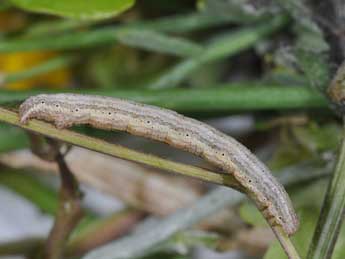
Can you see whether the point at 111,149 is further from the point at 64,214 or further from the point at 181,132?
the point at 64,214

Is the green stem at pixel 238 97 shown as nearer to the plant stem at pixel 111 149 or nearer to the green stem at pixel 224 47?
the green stem at pixel 224 47

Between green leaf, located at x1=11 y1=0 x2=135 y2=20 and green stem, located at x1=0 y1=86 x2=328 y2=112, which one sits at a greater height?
green leaf, located at x1=11 y1=0 x2=135 y2=20

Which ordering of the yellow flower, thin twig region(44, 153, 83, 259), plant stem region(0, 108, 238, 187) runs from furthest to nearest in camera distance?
the yellow flower → thin twig region(44, 153, 83, 259) → plant stem region(0, 108, 238, 187)

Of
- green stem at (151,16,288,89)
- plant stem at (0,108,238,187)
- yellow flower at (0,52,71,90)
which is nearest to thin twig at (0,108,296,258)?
plant stem at (0,108,238,187)

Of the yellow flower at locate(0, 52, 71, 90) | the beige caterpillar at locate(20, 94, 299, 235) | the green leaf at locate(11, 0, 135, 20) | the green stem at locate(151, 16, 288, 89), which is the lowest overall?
the yellow flower at locate(0, 52, 71, 90)

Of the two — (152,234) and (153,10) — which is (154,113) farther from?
(153,10)

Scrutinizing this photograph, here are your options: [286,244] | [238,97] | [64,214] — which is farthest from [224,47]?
[286,244]

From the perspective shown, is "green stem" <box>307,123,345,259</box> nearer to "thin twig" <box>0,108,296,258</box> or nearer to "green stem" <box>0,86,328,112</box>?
"thin twig" <box>0,108,296,258</box>
